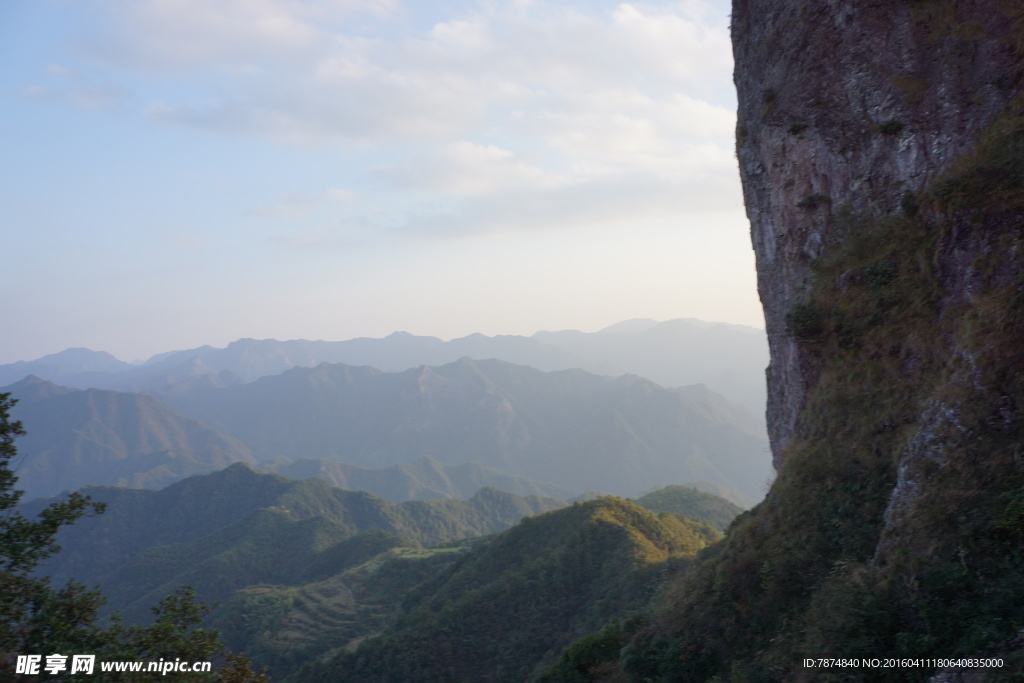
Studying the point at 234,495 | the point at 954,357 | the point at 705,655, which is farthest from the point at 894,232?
the point at 234,495

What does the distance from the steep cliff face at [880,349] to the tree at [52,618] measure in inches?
435

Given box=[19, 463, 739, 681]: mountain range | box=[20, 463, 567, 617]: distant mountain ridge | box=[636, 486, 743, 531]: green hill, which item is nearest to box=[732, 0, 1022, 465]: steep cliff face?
box=[19, 463, 739, 681]: mountain range

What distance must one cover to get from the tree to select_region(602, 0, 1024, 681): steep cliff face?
11.1 meters

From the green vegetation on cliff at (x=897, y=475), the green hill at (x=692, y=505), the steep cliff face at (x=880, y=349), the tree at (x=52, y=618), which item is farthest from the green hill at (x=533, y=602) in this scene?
the green hill at (x=692, y=505)

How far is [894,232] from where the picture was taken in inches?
580

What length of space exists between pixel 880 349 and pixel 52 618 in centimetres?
1953

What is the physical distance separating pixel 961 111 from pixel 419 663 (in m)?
47.2

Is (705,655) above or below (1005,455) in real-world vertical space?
below

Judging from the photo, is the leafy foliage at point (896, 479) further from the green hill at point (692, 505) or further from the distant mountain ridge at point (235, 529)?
the distant mountain ridge at point (235, 529)

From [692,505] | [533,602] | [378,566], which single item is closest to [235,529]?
[378,566]

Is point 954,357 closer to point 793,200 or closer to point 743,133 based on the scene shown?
point 793,200

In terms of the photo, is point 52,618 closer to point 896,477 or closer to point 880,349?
point 896,477

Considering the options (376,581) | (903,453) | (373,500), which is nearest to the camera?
(903,453)

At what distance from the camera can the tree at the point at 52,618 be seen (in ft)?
35.6
